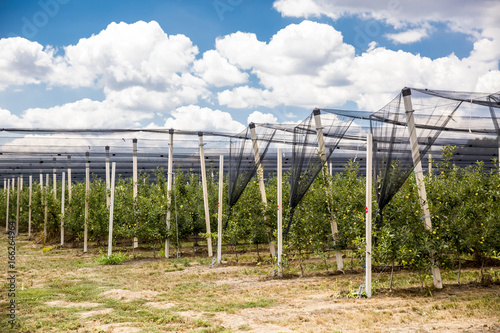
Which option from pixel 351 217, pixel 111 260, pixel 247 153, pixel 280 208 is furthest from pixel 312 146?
pixel 111 260

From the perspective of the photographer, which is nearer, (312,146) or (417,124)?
(417,124)

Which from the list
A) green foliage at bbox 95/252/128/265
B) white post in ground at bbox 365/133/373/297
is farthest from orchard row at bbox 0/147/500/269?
green foliage at bbox 95/252/128/265

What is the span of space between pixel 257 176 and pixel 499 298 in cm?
858

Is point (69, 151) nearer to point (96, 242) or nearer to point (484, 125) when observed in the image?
point (96, 242)

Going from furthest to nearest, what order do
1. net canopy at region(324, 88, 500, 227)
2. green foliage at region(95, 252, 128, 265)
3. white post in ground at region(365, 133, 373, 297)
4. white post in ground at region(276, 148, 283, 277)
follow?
green foliage at region(95, 252, 128, 265), white post in ground at region(276, 148, 283, 277), white post in ground at region(365, 133, 373, 297), net canopy at region(324, 88, 500, 227)

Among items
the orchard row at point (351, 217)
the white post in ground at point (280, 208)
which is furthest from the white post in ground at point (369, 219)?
the white post in ground at point (280, 208)

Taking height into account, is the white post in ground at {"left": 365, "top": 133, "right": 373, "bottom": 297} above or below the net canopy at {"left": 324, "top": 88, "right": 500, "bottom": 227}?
below

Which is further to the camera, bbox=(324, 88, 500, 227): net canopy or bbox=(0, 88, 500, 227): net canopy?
bbox=(0, 88, 500, 227): net canopy

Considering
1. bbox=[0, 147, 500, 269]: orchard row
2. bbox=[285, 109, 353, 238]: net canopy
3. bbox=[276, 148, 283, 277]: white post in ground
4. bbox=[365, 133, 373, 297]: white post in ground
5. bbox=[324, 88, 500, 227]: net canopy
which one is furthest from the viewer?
bbox=[276, 148, 283, 277]: white post in ground

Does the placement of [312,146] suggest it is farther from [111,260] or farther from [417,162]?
[111,260]

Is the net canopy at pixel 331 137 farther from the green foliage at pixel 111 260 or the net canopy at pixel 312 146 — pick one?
the green foliage at pixel 111 260

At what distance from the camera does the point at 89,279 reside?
14.2m

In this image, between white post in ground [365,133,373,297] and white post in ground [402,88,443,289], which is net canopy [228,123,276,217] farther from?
white post in ground [402,88,443,289]

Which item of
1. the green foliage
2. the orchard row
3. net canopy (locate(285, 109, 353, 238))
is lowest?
the green foliage
